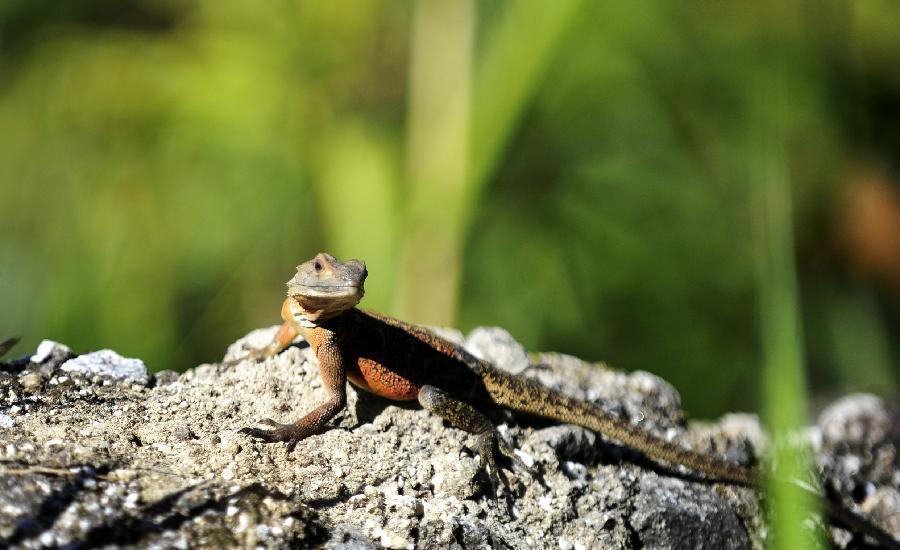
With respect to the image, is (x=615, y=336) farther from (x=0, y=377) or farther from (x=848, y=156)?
(x=0, y=377)

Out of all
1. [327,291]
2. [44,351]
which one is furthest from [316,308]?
[44,351]

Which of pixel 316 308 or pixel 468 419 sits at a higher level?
pixel 316 308

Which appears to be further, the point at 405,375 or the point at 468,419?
the point at 405,375

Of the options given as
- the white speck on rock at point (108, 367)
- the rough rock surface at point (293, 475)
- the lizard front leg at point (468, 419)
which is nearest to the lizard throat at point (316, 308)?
the rough rock surface at point (293, 475)

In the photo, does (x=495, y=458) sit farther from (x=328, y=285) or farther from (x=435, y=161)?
(x=435, y=161)

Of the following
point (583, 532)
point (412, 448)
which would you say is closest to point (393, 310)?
point (412, 448)
